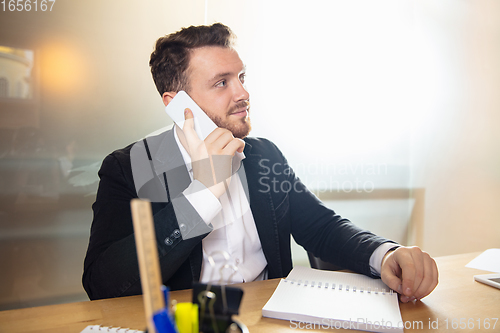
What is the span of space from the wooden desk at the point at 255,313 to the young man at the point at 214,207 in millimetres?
58

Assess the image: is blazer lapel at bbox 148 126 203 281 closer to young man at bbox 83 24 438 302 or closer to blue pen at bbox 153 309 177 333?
young man at bbox 83 24 438 302

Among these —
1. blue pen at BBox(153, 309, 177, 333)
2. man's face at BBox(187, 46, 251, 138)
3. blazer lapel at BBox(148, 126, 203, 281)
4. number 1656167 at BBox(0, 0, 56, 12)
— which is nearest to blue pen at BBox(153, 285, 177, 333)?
blue pen at BBox(153, 309, 177, 333)

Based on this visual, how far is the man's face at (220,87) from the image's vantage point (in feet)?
4.16

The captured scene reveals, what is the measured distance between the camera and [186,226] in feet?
2.63

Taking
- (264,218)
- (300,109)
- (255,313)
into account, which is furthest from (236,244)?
(300,109)

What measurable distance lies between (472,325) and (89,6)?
176cm

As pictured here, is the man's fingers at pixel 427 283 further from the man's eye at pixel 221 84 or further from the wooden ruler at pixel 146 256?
the man's eye at pixel 221 84

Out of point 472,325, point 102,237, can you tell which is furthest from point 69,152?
point 472,325

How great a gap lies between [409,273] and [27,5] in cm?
173

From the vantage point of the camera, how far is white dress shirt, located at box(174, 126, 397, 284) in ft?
3.29

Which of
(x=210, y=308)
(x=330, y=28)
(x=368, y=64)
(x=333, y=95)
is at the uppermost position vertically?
(x=330, y=28)

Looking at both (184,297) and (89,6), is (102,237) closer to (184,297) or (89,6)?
(184,297)

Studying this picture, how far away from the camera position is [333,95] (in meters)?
2.11

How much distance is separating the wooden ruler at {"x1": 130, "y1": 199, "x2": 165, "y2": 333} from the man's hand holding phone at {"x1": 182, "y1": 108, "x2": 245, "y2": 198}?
54cm
